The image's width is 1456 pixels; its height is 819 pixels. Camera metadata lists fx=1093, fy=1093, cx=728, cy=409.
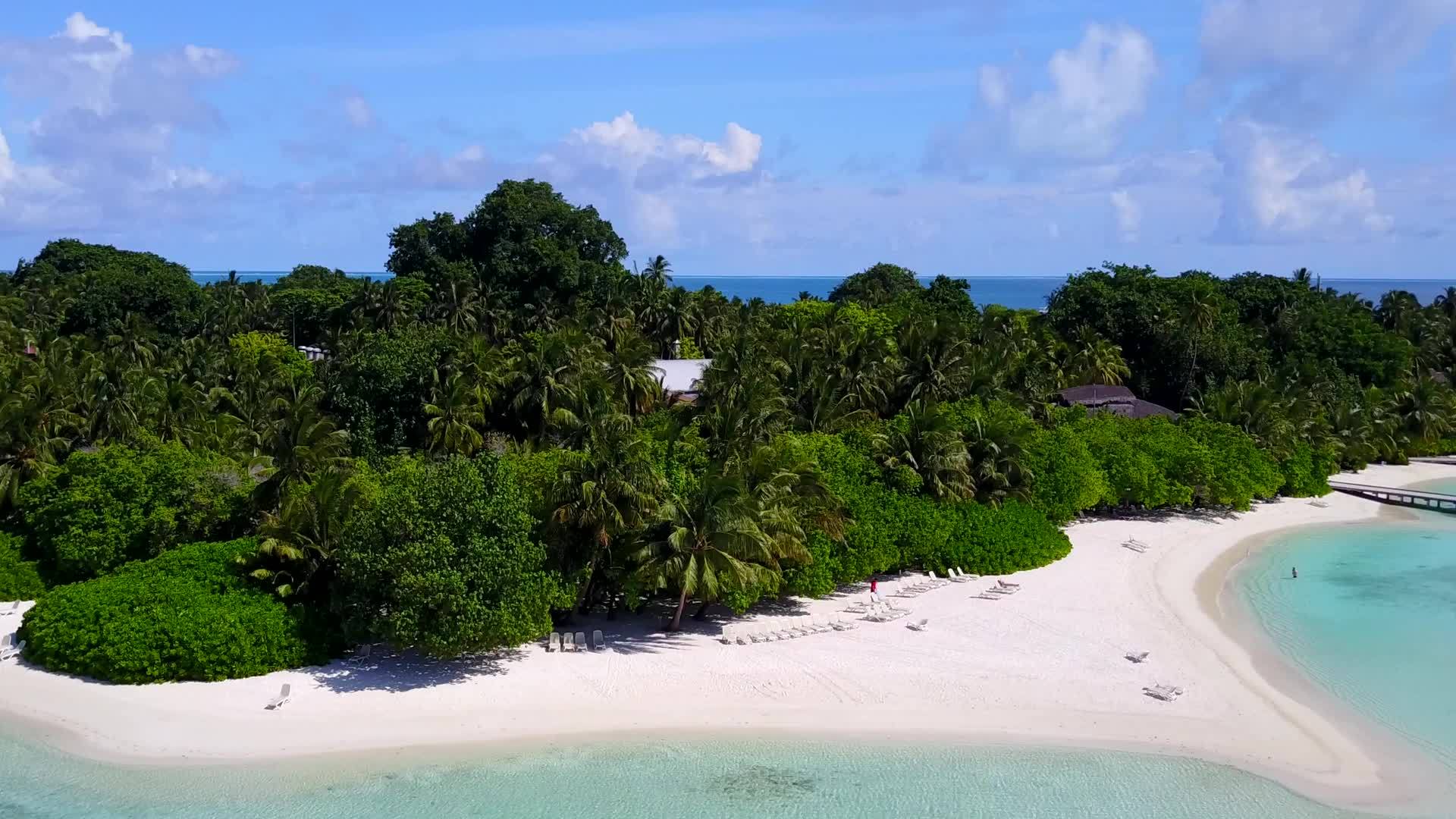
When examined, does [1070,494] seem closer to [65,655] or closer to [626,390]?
[626,390]

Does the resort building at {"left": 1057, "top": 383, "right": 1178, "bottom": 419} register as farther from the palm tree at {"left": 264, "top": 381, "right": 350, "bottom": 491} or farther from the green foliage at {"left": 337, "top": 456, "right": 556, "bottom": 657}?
the palm tree at {"left": 264, "top": 381, "right": 350, "bottom": 491}

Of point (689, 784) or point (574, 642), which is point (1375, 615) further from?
point (574, 642)

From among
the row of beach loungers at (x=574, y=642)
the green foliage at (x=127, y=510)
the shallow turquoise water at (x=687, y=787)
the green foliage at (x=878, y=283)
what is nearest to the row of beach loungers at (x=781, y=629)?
the row of beach loungers at (x=574, y=642)

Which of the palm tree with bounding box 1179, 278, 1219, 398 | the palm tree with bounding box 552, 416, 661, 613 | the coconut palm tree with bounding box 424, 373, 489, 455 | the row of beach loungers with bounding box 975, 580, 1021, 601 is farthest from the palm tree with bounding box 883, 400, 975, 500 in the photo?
the palm tree with bounding box 1179, 278, 1219, 398

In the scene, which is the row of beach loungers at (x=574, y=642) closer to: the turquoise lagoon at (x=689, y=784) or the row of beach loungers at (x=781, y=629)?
the row of beach loungers at (x=781, y=629)

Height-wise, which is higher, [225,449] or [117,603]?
[225,449]

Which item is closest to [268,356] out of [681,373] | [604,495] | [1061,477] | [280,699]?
[681,373]

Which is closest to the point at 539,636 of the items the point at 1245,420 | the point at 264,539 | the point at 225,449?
the point at 264,539

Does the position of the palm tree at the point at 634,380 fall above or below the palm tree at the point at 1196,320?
below
